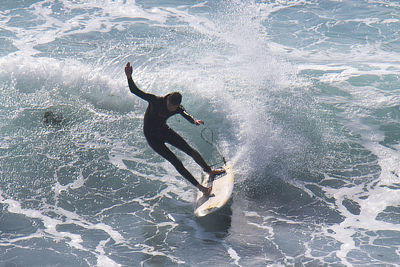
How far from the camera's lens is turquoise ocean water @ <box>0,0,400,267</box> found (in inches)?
216

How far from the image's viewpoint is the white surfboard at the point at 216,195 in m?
5.99

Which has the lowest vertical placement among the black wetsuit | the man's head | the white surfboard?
the white surfboard

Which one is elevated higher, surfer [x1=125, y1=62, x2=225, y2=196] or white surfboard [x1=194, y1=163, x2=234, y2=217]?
surfer [x1=125, y1=62, x2=225, y2=196]

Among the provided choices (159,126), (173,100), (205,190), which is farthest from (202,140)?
(173,100)

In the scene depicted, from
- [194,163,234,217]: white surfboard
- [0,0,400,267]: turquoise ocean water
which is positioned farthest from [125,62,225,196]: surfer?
[0,0,400,267]: turquoise ocean water

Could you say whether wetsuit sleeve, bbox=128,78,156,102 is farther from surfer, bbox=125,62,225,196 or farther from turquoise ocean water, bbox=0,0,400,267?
turquoise ocean water, bbox=0,0,400,267

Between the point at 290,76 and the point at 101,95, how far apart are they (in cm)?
528

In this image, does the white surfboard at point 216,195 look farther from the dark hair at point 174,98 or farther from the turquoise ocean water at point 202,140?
the dark hair at point 174,98

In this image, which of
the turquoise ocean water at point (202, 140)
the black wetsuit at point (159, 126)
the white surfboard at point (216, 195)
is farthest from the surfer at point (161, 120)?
the turquoise ocean water at point (202, 140)

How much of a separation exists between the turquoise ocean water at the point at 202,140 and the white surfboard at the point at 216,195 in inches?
7.9

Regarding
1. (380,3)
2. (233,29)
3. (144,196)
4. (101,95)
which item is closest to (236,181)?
(144,196)

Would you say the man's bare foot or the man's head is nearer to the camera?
the man's head

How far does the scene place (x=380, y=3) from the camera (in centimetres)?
1756

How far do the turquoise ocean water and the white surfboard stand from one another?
20cm
